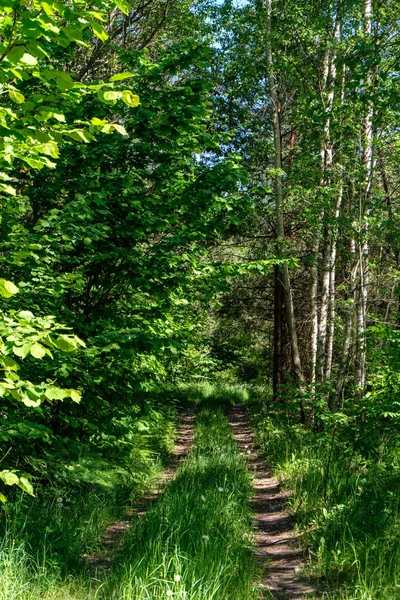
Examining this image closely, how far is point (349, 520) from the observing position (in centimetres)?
522

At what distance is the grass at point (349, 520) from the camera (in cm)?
410

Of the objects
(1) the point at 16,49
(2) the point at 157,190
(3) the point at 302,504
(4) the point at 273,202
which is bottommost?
(3) the point at 302,504

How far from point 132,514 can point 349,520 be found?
280 centimetres

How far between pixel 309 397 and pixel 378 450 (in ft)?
8.94

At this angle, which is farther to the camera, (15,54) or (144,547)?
(144,547)

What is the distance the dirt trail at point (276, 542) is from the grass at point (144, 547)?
Result: 0.71 feet

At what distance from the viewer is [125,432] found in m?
6.73

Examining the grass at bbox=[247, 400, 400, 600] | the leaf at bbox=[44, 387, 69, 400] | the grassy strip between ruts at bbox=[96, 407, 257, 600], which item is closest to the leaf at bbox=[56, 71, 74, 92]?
the leaf at bbox=[44, 387, 69, 400]

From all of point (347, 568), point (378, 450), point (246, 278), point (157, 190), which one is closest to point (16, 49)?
point (347, 568)

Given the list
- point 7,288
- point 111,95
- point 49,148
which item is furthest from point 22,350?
point 111,95

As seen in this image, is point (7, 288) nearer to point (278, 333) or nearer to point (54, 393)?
point (54, 393)

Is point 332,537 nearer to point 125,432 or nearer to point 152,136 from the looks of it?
point 125,432

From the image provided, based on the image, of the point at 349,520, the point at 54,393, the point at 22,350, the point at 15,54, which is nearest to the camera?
the point at 15,54

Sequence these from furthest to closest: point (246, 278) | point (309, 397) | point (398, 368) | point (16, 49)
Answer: point (246, 278) → point (309, 397) → point (398, 368) → point (16, 49)
